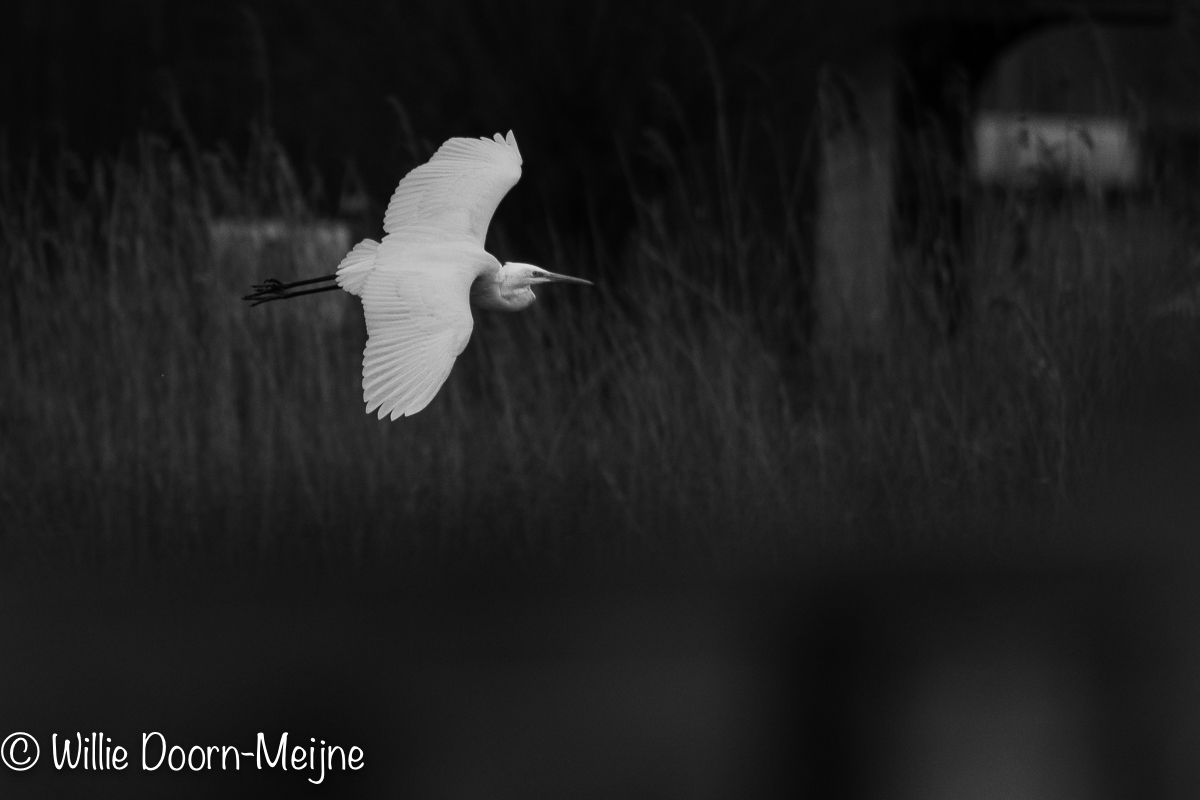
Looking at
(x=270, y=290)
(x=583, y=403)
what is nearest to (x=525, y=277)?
(x=270, y=290)

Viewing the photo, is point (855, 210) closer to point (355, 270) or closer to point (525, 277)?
point (525, 277)

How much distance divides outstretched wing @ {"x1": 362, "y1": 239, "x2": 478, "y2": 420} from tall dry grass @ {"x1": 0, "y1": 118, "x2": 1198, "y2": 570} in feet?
2.48

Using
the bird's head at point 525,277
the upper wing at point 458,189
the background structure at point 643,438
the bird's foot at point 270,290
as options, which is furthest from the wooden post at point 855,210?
the bird's foot at point 270,290

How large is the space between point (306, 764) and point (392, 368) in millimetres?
665

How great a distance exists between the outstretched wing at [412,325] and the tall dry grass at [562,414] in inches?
29.7

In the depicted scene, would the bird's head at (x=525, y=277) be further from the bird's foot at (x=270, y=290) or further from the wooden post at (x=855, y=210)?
the wooden post at (x=855, y=210)

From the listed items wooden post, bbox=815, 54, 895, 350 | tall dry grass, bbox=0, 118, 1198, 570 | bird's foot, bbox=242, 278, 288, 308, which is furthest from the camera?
wooden post, bbox=815, 54, 895, 350

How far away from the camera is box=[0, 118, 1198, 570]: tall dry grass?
2930mm

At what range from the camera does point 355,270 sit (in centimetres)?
225

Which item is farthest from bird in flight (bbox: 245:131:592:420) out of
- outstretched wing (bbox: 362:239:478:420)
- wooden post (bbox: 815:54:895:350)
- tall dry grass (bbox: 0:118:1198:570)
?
wooden post (bbox: 815:54:895:350)

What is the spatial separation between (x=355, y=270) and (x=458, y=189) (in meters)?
0.29

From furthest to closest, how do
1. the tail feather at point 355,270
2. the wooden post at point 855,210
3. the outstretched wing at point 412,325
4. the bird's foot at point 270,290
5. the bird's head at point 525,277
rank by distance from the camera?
the wooden post at point 855,210, the bird's foot at point 270,290, the bird's head at point 525,277, the tail feather at point 355,270, the outstretched wing at point 412,325

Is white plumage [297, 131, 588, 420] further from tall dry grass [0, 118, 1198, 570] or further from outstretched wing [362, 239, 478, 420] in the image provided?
tall dry grass [0, 118, 1198, 570]

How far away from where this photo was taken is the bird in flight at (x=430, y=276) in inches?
81.6
